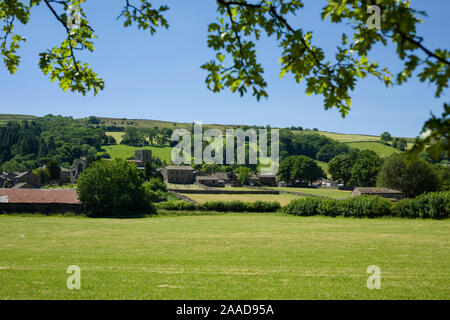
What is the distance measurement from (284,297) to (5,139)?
627ft

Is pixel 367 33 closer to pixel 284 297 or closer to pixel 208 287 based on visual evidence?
pixel 284 297

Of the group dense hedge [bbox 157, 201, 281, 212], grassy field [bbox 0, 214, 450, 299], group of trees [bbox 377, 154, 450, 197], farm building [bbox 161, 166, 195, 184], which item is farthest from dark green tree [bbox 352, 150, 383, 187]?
grassy field [bbox 0, 214, 450, 299]

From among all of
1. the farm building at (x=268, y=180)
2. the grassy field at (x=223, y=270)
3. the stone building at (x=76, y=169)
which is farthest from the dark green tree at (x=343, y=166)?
the grassy field at (x=223, y=270)

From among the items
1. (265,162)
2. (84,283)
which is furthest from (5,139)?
(84,283)

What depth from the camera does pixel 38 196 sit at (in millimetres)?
51281

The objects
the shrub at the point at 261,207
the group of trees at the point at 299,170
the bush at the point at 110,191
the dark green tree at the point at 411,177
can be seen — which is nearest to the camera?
the bush at the point at 110,191

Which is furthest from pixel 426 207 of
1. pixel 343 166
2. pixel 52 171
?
pixel 52 171

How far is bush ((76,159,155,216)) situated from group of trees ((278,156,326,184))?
8178 centimetres

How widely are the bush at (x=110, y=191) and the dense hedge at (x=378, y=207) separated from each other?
26.5m

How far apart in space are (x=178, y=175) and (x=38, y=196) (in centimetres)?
7347

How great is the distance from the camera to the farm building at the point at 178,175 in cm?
12281

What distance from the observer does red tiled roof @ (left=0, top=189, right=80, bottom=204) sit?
49947 millimetres

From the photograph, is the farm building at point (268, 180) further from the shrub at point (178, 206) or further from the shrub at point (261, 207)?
the shrub at point (178, 206)
